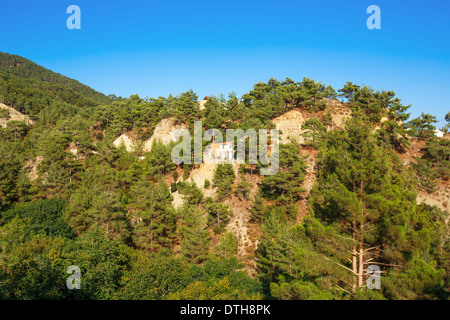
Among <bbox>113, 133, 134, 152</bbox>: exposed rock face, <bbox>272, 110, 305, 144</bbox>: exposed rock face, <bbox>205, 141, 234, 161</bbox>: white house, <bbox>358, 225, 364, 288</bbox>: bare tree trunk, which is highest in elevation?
<bbox>272, 110, 305, 144</bbox>: exposed rock face

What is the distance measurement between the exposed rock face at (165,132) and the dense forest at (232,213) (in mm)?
1526

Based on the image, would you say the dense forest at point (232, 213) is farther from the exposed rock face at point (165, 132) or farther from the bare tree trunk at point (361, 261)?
the exposed rock face at point (165, 132)

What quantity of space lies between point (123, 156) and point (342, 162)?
140 ft

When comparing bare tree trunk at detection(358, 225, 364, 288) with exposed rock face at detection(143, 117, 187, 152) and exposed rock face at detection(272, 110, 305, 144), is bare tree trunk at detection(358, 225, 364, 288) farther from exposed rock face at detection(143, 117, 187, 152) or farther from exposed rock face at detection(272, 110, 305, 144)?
exposed rock face at detection(143, 117, 187, 152)

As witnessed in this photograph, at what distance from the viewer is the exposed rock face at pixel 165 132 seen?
168 feet

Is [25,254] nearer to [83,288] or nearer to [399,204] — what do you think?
[83,288]

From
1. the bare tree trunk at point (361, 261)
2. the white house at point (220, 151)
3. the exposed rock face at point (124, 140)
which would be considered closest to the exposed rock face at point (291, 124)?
the white house at point (220, 151)

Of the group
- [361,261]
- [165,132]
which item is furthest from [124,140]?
[361,261]

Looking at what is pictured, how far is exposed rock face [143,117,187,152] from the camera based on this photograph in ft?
168

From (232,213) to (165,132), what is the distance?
2919cm

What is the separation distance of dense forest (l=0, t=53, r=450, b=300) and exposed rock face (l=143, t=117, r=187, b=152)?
1.53m

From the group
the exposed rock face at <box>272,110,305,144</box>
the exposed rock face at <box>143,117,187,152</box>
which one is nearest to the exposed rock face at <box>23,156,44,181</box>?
the exposed rock face at <box>143,117,187,152</box>

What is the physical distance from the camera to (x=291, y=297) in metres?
9.27

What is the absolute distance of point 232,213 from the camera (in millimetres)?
30906
